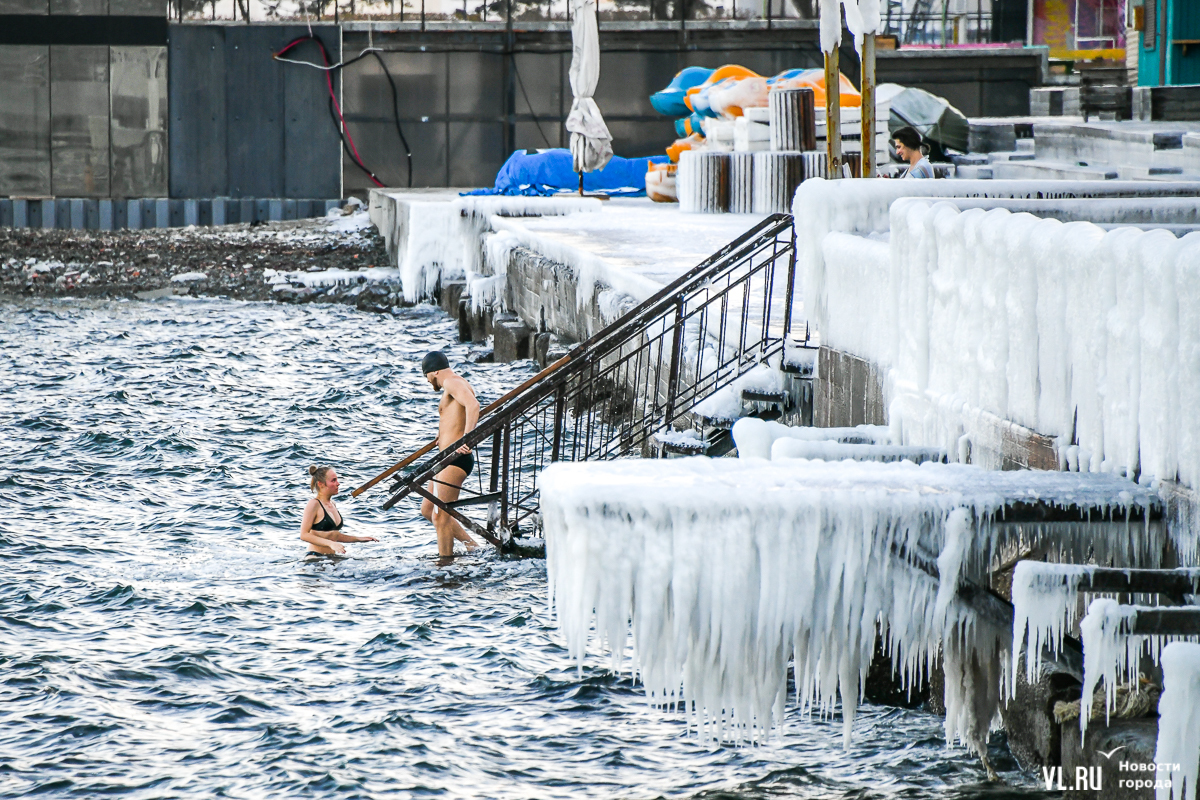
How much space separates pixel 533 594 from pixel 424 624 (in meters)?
0.84

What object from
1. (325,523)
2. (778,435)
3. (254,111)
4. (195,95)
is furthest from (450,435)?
(195,95)

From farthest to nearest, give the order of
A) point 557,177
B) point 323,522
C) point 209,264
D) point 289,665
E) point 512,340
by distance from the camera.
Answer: point 209,264
point 557,177
point 512,340
point 323,522
point 289,665

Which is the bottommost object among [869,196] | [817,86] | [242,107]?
[869,196]

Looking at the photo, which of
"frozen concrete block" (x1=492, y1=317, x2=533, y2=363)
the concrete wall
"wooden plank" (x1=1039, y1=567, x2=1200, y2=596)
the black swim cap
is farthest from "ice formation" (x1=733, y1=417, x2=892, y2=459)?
the concrete wall

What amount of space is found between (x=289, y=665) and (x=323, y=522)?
7.15 ft

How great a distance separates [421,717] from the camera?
7000 mm

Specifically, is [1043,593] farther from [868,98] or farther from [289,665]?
[868,98]

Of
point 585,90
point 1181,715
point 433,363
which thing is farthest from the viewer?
point 585,90

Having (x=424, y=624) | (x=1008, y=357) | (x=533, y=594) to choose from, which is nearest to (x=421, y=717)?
(x=424, y=624)

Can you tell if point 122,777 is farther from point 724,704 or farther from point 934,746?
point 934,746

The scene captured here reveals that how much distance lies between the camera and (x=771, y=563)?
4.95 metres

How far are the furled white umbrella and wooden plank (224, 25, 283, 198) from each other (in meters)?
11.1

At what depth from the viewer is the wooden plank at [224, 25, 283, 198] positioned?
31.5m

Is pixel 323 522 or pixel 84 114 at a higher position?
pixel 84 114
